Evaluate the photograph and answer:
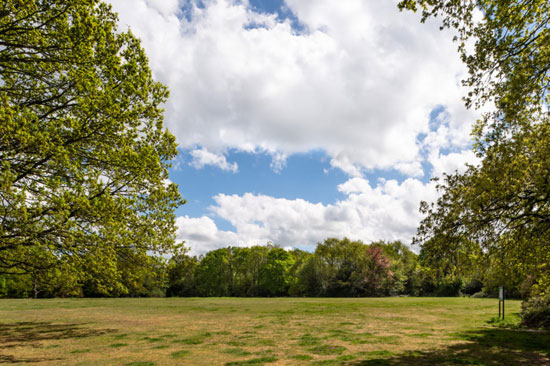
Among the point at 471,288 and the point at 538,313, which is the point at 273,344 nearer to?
the point at 538,313

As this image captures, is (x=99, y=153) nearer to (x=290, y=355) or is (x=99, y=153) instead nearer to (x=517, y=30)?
(x=290, y=355)

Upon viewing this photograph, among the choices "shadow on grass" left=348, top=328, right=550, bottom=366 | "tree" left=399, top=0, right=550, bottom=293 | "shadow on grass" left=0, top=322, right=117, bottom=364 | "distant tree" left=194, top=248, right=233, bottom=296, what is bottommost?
"distant tree" left=194, top=248, right=233, bottom=296

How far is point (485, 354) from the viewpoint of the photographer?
13070 mm

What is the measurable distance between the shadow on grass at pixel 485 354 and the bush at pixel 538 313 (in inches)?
158

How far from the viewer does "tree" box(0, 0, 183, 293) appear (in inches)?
431

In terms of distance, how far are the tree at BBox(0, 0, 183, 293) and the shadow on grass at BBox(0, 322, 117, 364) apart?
362cm

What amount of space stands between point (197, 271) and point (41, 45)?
87.0m

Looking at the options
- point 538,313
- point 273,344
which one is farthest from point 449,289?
point 273,344

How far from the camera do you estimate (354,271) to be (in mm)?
79188

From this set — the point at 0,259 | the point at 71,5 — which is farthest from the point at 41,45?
the point at 0,259

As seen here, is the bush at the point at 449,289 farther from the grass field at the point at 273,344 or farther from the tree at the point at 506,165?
the tree at the point at 506,165

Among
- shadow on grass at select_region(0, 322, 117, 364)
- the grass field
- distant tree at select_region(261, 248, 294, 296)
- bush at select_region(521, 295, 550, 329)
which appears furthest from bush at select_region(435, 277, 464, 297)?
shadow on grass at select_region(0, 322, 117, 364)

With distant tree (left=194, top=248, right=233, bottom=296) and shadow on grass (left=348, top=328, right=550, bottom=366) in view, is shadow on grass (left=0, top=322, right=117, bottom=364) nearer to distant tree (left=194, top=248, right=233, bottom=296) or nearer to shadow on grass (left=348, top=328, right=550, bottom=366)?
shadow on grass (left=348, top=328, right=550, bottom=366)

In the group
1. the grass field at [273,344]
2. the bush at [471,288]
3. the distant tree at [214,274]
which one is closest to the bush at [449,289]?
the bush at [471,288]
